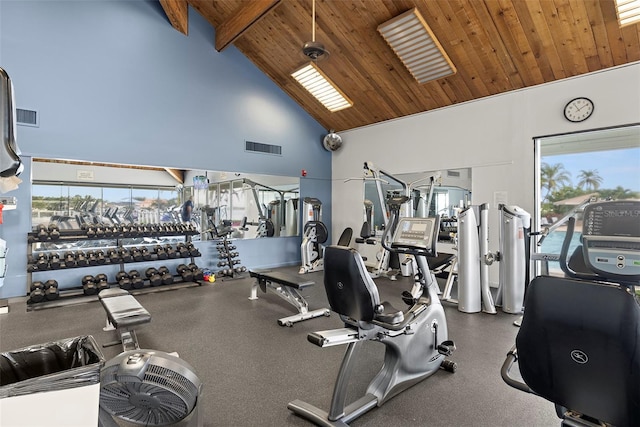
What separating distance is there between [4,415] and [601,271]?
77.9 inches

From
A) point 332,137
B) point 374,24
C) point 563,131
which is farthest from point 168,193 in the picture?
point 563,131

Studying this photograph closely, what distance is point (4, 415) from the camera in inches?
36.0

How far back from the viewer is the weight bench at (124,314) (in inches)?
98.1

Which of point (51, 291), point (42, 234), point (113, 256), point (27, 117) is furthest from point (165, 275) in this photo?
point (27, 117)

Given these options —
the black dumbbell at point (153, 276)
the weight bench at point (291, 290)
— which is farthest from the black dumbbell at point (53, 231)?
the weight bench at point (291, 290)

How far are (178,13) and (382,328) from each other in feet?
18.4

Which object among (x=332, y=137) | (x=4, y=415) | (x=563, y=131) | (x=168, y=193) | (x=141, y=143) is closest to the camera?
(x=4, y=415)

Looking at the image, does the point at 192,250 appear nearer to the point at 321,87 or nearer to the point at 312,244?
the point at 312,244

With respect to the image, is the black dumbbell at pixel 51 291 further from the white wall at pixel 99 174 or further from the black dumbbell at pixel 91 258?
the white wall at pixel 99 174

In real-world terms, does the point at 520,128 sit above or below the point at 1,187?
above

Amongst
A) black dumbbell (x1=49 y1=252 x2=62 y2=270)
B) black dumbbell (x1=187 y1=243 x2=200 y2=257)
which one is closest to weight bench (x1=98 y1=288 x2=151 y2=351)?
black dumbbell (x1=49 y1=252 x2=62 y2=270)

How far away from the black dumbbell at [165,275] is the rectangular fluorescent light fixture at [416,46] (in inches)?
185

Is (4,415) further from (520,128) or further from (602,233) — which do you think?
(520,128)

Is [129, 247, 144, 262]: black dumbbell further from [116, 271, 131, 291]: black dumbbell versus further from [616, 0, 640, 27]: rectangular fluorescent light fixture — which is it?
[616, 0, 640, 27]: rectangular fluorescent light fixture
